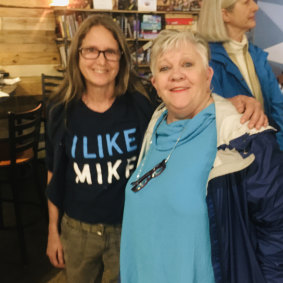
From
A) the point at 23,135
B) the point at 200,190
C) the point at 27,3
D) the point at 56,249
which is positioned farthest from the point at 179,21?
the point at 200,190

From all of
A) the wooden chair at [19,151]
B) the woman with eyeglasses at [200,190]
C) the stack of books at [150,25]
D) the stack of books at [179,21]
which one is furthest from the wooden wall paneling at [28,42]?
the woman with eyeglasses at [200,190]

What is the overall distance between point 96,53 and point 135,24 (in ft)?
13.2

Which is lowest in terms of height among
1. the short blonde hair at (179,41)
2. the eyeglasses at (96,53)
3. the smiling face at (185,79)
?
the smiling face at (185,79)

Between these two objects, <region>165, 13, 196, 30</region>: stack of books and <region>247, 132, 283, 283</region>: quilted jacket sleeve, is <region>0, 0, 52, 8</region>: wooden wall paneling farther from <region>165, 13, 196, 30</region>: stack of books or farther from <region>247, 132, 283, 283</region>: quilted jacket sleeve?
<region>247, 132, 283, 283</region>: quilted jacket sleeve

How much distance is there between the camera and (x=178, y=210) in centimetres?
89

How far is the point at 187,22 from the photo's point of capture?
5.27 m

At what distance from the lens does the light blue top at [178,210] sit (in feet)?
2.88

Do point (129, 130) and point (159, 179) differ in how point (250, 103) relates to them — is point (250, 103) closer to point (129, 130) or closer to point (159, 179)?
point (159, 179)

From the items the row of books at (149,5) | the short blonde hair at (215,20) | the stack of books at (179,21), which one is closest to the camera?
the short blonde hair at (215,20)

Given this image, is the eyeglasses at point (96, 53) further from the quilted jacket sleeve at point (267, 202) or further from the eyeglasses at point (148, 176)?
the quilted jacket sleeve at point (267, 202)

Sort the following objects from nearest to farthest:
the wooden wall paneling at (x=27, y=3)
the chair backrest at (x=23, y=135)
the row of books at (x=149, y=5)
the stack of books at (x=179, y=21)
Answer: the chair backrest at (x=23, y=135)
the wooden wall paneling at (x=27, y=3)
the row of books at (x=149, y=5)
the stack of books at (x=179, y=21)

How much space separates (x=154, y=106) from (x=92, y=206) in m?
0.54

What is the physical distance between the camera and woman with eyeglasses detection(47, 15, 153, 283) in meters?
1.25

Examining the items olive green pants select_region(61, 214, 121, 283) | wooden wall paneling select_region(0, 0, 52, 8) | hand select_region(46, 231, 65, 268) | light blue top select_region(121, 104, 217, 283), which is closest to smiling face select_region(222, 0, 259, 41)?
light blue top select_region(121, 104, 217, 283)
